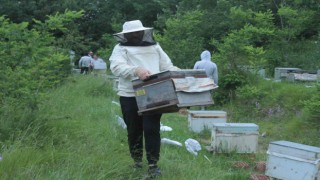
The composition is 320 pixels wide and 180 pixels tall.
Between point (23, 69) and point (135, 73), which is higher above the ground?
point (135, 73)

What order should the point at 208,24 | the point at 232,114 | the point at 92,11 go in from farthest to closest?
the point at 92,11 → the point at 208,24 → the point at 232,114

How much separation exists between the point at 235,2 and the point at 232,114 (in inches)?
483

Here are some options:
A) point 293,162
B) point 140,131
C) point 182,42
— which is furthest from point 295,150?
point 182,42

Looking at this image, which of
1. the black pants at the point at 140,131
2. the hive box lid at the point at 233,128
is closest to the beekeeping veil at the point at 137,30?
the black pants at the point at 140,131

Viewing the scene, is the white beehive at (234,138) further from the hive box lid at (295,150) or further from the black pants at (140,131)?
the black pants at (140,131)

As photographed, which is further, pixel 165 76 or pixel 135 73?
pixel 135 73

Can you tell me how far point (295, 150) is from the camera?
16.3 ft

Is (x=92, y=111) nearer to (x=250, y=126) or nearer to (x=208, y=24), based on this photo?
(x=250, y=126)

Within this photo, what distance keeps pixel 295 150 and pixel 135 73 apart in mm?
2026

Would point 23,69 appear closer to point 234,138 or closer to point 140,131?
point 140,131

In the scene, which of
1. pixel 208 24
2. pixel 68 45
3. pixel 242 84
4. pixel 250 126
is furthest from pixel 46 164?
pixel 208 24

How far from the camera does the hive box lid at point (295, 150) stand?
4.82 meters

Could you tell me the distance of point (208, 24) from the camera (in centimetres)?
2112

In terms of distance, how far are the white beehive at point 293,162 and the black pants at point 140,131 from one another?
1.47 m
